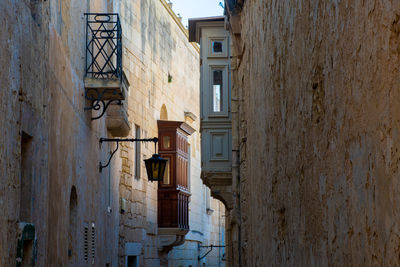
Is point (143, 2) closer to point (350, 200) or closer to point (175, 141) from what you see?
point (175, 141)

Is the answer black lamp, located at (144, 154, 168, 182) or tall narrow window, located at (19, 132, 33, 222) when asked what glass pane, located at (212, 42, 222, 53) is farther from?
tall narrow window, located at (19, 132, 33, 222)

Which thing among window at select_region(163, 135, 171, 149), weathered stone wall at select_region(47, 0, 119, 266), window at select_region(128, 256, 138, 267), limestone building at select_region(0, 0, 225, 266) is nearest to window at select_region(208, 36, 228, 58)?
limestone building at select_region(0, 0, 225, 266)

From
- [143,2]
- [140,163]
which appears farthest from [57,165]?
[143,2]

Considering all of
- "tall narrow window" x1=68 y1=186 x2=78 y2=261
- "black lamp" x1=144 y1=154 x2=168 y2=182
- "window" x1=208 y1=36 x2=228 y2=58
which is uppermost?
"window" x1=208 y1=36 x2=228 y2=58

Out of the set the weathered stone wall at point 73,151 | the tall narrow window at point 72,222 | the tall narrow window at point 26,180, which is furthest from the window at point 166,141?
the tall narrow window at point 26,180

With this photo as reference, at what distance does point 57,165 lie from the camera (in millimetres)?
8219

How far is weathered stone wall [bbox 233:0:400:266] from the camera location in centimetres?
233

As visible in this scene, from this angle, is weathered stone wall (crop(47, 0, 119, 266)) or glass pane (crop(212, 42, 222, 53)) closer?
weathered stone wall (crop(47, 0, 119, 266))

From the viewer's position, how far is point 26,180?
20.7ft

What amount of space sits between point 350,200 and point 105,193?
1078 centimetres

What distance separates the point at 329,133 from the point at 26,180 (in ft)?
12.5

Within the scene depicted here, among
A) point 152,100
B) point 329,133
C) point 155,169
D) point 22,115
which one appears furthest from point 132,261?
point 329,133

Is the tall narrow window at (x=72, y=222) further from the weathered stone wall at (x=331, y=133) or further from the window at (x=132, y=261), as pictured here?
the window at (x=132, y=261)

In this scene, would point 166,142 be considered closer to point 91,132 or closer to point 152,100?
point 152,100
